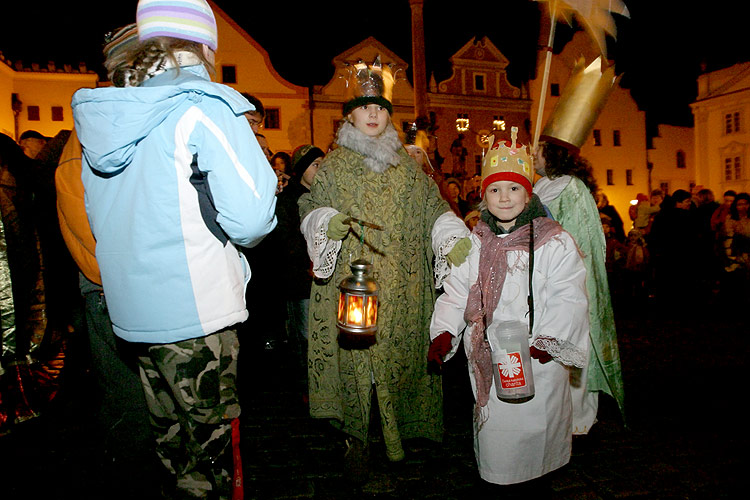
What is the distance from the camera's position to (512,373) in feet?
8.14

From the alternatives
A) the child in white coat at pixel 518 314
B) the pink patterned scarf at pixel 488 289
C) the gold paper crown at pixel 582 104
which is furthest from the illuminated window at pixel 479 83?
the pink patterned scarf at pixel 488 289

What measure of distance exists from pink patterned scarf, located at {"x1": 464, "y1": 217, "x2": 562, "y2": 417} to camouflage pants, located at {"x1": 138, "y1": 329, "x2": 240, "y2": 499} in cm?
134

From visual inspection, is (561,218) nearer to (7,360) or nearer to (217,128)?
(217,128)

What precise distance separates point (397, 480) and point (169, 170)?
7.89ft

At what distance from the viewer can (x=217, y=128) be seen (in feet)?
5.99

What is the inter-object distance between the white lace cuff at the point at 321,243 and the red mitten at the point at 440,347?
843mm

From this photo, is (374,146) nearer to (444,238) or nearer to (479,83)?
(444,238)

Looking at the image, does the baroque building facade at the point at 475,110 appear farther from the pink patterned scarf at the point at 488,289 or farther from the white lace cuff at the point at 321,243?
the pink patterned scarf at the point at 488,289

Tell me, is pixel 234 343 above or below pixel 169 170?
below

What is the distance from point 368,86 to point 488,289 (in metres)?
1.66

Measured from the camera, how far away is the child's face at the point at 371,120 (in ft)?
11.7

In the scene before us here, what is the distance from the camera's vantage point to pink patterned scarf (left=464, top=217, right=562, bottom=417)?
2.78 meters

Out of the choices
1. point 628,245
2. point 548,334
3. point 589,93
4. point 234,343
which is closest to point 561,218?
point 589,93

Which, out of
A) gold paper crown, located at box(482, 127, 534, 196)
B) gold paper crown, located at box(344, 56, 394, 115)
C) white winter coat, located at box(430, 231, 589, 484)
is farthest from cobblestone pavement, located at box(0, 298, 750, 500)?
gold paper crown, located at box(344, 56, 394, 115)
